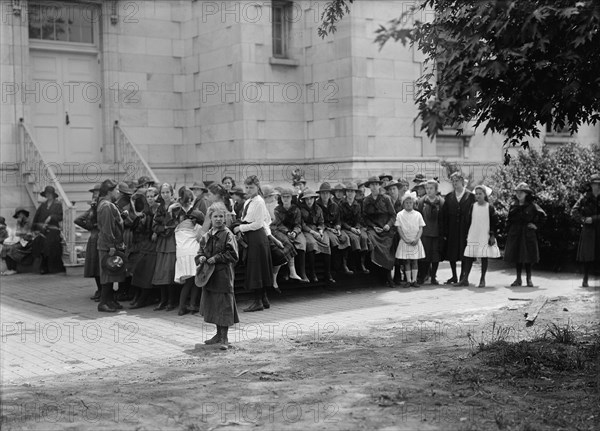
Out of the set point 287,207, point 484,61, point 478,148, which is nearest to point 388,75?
point 478,148

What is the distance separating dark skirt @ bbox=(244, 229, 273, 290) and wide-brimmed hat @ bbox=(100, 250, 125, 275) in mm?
1935

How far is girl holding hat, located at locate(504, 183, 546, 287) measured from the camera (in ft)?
51.0

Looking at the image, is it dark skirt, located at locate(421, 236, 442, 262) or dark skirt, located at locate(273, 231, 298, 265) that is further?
dark skirt, located at locate(421, 236, 442, 262)

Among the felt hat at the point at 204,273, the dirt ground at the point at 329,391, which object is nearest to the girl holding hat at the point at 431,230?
the dirt ground at the point at 329,391

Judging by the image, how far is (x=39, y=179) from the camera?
1873cm

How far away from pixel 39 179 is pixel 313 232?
7480mm

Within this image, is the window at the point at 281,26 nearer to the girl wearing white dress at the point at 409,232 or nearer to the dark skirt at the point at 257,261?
the girl wearing white dress at the point at 409,232

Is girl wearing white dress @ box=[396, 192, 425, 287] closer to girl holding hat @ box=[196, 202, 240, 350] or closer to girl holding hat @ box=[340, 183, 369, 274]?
girl holding hat @ box=[340, 183, 369, 274]

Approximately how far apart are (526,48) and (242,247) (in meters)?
6.75

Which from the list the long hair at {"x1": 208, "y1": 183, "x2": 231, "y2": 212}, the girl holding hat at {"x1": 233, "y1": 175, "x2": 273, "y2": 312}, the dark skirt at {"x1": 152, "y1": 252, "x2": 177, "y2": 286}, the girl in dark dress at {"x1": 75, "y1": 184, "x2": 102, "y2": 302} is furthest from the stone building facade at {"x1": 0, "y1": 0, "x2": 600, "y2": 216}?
the dark skirt at {"x1": 152, "y1": 252, "x2": 177, "y2": 286}

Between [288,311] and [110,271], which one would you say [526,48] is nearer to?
[288,311]

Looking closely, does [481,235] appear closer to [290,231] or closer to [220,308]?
[290,231]

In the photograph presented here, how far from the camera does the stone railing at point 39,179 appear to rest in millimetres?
17391

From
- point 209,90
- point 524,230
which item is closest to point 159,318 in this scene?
point 524,230
